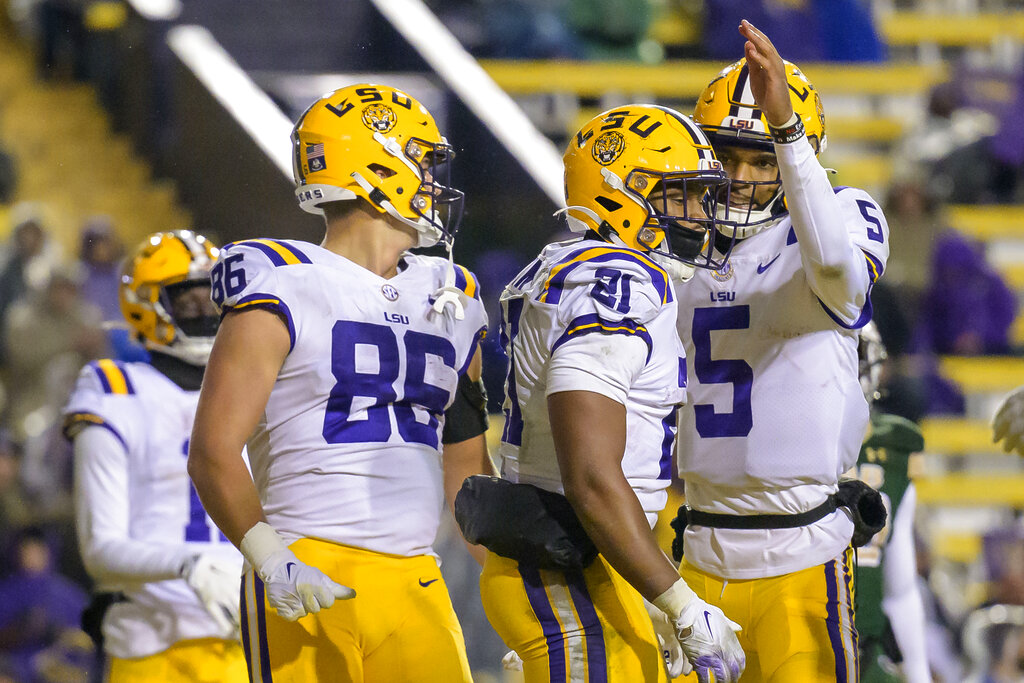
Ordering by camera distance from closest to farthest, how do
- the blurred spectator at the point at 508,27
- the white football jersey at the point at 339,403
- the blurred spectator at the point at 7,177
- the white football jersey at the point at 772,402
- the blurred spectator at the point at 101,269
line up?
the white football jersey at the point at 339,403 → the white football jersey at the point at 772,402 → the blurred spectator at the point at 101,269 → the blurred spectator at the point at 7,177 → the blurred spectator at the point at 508,27

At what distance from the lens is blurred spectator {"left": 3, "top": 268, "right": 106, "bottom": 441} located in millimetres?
7254

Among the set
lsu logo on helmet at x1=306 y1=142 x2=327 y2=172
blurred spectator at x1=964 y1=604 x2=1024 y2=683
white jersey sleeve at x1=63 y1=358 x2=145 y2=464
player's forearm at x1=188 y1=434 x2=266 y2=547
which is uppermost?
lsu logo on helmet at x1=306 y1=142 x2=327 y2=172

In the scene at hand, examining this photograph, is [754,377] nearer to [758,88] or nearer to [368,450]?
[758,88]

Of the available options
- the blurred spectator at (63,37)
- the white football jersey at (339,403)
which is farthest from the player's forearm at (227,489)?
the blurred spectator at (63,37)

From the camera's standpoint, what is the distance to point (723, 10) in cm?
999

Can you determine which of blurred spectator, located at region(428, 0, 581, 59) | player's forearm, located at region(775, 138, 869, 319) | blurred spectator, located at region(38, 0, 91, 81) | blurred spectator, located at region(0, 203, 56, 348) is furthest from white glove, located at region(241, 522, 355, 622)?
blurred spectator, located at region(38, 0, 91, 81)

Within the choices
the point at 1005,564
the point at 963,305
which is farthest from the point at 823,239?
the point at 963,305

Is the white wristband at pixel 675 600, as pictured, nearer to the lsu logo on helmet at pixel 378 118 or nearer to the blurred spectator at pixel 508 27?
the lsu logo on helmet at pixel 378 118

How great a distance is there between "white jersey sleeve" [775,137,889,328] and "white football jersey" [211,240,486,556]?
85 centimetres

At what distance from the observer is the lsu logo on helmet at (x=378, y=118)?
126 inches

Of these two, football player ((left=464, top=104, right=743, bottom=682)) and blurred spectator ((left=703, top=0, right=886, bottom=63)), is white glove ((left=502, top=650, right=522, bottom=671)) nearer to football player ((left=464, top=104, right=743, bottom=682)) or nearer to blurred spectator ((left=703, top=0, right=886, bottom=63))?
football player ((left=464, top=104, right=743, bottom=682))

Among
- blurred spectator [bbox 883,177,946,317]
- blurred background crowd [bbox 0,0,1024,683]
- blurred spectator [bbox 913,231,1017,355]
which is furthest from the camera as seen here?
blurred spectator [bbox 913,231,1017,355]

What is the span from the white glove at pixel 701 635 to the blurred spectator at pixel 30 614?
163 inches

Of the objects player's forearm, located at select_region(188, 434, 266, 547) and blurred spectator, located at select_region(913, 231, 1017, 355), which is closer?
player's forearm, located at select_region(188, 434, 266, 547)
